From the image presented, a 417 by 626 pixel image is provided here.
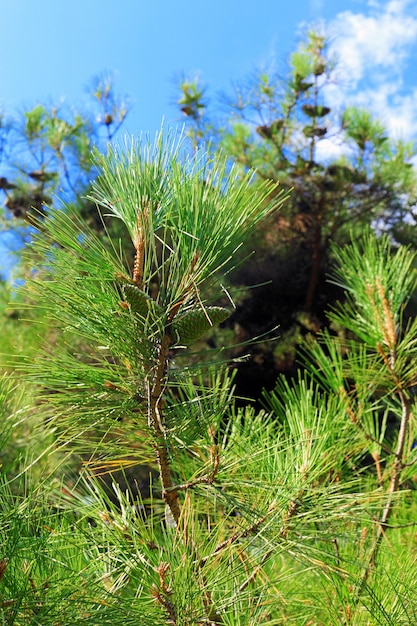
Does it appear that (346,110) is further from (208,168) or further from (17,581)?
(17,581)

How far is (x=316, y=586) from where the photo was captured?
1.76 ft

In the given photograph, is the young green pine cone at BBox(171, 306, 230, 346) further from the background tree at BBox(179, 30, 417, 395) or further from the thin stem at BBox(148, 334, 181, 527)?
the background tree at BBox(179, 30, 417, 395)

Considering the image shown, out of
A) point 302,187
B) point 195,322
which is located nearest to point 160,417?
point 195,322

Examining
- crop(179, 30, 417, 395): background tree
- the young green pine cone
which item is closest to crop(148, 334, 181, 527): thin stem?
the young green pine cone

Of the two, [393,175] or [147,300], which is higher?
[393,175]

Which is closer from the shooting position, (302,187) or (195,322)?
(195,322)

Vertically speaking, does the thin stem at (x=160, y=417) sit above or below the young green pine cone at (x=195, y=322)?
below

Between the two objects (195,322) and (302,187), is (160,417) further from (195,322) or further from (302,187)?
(302,187)

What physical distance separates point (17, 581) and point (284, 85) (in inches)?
89.2

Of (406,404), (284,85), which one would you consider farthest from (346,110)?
(406,404)

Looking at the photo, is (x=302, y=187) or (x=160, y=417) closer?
(x=160, y=417)

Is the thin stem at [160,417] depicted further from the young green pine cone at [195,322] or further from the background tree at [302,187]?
the background tree at [302,187]

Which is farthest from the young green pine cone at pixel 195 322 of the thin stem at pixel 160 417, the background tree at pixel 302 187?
the background tree at pixel 302 187

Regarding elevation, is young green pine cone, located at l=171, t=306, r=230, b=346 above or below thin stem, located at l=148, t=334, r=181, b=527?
above
